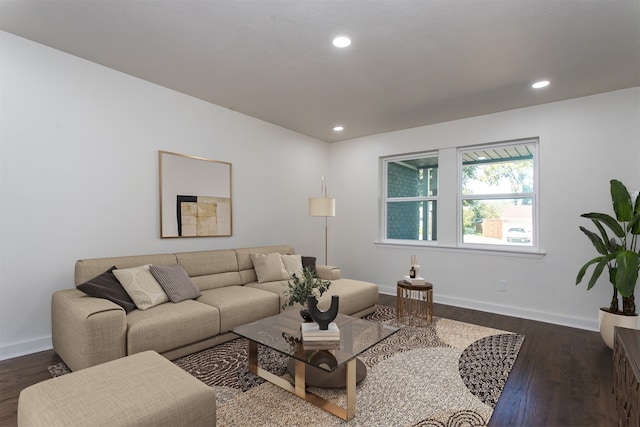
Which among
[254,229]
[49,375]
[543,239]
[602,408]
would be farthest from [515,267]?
[49,375]

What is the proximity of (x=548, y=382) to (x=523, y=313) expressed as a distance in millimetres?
1808

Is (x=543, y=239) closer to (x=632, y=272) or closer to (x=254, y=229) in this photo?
(x=632, y=272)

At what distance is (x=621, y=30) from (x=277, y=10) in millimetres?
2481

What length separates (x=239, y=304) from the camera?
3.01 meters

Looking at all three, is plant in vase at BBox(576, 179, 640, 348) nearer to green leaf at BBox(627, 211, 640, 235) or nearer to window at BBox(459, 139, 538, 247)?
→ green leaf at BBox(627, 211, 640, 235)

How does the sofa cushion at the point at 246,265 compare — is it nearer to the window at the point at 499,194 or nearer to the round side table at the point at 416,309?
the round side table at the point at 416,309

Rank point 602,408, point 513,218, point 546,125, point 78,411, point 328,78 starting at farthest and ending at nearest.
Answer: point 513,218 < point 546,125 < point 328,78 < point 602,408 < point 78,411

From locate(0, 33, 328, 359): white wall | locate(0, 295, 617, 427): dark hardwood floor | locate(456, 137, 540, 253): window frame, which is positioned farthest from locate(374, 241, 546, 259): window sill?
locate(0, 33, 328, 359): white wall

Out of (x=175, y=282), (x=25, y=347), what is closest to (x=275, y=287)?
Answer: (x=175, y=282)

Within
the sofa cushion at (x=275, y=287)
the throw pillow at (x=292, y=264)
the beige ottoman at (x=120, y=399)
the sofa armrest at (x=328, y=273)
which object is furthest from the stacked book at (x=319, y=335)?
the sofa armrest at (x=328, y=273)

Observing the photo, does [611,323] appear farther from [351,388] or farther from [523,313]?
[351,388]

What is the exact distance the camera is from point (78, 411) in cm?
131

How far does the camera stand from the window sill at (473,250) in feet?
13.1

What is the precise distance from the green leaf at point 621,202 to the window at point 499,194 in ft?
3.39
